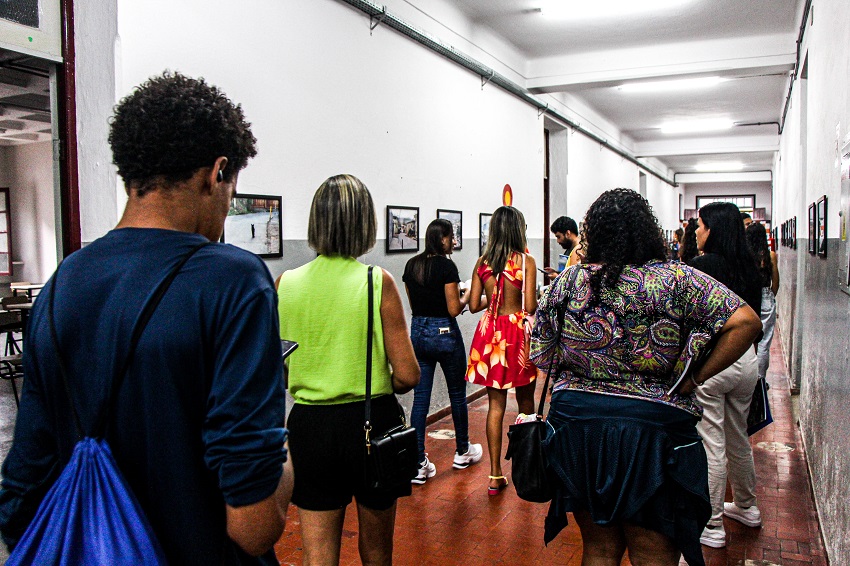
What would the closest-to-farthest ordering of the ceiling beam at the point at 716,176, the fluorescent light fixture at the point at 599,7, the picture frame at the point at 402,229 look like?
the picture frame at the point at 402,229
the fluorescent light fixture at the point at 599,7
the ceiling beam at the point at 716,176

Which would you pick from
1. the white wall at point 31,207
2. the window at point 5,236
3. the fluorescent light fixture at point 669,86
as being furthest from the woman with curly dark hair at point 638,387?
the window at point 5,236

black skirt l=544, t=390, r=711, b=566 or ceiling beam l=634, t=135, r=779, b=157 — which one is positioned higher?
ceiling beam l=634, t=135, r=779, b=157

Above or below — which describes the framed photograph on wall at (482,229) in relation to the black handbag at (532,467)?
above

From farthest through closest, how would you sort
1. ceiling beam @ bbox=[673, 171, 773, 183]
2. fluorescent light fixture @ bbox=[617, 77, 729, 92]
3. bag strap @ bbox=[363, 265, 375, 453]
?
1. ceiling beam @ bbox=[673, 171, 773, 183]
2. fluorescent light fixture @ bbox=[617, 77, 729, 92]
3. bag strap @ bbox=[363, 265, 375, 453]

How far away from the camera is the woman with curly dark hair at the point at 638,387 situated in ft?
6.58

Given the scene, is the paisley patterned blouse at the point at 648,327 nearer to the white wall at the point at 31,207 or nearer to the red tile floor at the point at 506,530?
the red tile floor at the point at 506,530

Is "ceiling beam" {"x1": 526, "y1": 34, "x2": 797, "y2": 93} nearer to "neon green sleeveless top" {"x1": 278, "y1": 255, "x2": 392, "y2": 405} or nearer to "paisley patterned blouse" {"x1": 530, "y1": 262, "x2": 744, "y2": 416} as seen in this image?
"paisley patterned blouse" {"x1": 530, "y1": 262, "x2": 744, "y2": 416}

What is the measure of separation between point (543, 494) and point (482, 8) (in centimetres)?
556

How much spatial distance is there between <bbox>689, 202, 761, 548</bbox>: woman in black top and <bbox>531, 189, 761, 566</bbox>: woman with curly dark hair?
1183 mm

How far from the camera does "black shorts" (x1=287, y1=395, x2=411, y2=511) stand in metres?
2.11

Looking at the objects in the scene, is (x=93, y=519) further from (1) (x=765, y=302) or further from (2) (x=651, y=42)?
(2) (x=651, y=42)

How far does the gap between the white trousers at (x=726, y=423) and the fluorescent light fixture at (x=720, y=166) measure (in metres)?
19.1

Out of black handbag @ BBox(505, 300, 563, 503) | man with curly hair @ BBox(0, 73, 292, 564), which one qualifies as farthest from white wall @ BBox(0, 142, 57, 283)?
man with curly hair @ BBox(0, 73, 292, 564)

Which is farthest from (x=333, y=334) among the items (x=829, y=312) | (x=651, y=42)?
(x=651, y=42)
